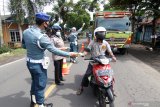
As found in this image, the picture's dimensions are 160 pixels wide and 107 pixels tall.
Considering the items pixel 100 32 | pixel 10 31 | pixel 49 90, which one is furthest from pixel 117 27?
pixel 10 31

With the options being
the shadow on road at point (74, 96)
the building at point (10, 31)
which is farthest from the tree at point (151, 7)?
the building at point (10, 31)

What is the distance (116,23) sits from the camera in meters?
17.6

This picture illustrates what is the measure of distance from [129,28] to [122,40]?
3.27 feet

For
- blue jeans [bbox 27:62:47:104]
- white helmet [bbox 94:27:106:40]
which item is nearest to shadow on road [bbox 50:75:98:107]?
blue jeans [bbox 27:62:47:104]

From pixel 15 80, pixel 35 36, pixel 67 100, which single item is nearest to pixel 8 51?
pixel 15 80

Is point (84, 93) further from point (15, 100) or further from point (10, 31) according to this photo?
point (10, 31)

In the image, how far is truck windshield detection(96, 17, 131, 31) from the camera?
1745 cm

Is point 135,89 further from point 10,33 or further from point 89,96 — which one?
point 10,33

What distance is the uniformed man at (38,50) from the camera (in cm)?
516

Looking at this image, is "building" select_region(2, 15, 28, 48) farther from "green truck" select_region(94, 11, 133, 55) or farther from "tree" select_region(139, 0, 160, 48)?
"green truck" select_region(94, 11, 133, 55)

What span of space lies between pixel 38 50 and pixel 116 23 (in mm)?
12831

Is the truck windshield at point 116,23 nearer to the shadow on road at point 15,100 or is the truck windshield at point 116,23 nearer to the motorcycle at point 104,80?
the shadow on road at point 15,100

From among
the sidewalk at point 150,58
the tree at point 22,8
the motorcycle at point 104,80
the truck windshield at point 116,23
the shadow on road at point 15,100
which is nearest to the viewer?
the motorcycle at point 104,80

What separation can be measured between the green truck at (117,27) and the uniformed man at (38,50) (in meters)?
12.0
